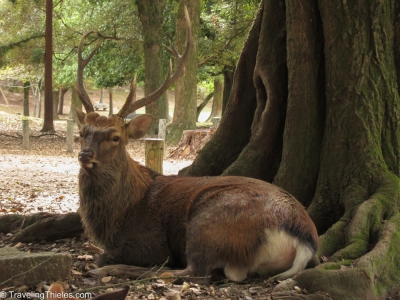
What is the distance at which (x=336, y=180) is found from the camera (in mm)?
5430

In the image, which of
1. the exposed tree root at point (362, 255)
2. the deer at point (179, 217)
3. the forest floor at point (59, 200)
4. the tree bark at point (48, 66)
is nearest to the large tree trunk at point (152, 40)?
the forest floor at point (59, 200)

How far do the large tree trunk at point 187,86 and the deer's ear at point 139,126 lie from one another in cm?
1372

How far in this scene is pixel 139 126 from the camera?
Result: 17.8ft

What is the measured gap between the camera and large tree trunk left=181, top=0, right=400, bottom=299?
507 centimetres

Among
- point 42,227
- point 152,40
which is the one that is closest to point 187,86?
point 152,40

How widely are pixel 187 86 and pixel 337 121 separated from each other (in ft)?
48.1

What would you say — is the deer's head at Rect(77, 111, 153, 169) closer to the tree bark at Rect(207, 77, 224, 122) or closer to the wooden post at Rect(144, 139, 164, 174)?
the wooden post at Rect(144, 139, 164, 174)

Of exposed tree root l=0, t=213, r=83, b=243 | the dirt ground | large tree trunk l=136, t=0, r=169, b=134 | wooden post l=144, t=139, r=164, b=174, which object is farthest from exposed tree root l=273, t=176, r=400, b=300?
large tree trunk l=136, t=0, r=169, b=134

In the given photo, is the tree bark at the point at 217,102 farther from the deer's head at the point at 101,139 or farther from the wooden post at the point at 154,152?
the deer's head at the point at 101,139

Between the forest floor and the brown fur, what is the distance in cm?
29

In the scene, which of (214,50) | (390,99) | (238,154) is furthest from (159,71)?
(390,99)

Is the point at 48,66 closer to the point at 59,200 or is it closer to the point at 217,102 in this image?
the point at 59,200

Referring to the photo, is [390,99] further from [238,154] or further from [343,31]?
[238,154]

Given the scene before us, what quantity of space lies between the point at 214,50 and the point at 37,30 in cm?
762
